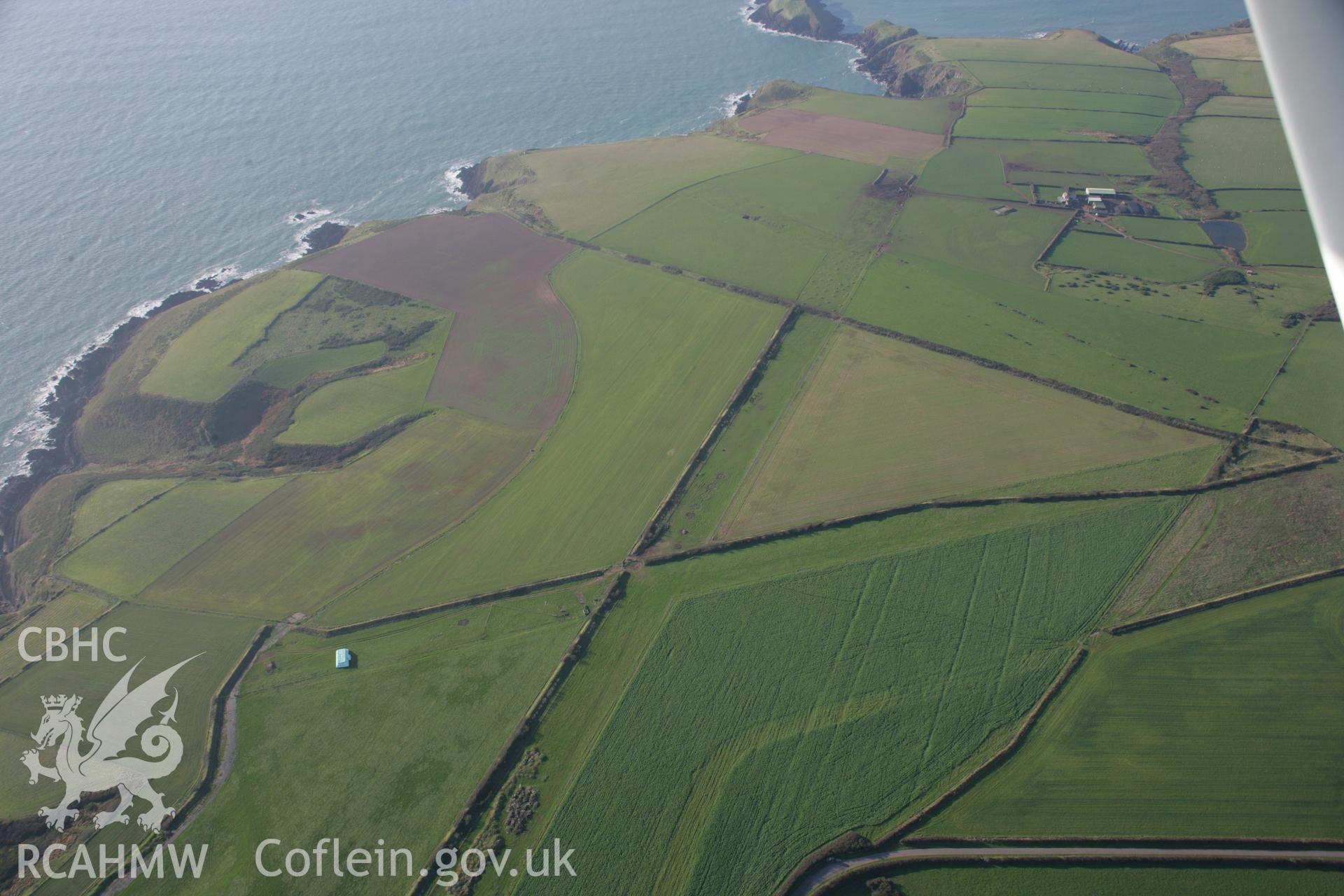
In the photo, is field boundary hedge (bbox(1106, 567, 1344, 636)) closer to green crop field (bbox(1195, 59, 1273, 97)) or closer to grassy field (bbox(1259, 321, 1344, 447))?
grassy field (bbox(1259, 321, 1344, 447))

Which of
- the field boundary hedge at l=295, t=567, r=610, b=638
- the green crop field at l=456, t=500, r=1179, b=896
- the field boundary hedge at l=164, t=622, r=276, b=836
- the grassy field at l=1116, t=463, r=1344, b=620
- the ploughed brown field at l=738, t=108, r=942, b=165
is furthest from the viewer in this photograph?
the ploughed brown field at l=738, t=108, r=942, b=165

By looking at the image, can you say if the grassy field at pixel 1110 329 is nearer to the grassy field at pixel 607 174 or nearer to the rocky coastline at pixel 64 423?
the grassy field at pixel 607 174

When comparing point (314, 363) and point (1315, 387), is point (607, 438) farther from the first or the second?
point (1315, 387)

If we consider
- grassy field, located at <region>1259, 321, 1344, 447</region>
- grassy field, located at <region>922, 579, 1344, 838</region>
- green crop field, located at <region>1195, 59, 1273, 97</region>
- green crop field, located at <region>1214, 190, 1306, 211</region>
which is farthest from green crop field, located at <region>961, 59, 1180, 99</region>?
grassy field, located at <region>922, 579, 1344, 838</region>

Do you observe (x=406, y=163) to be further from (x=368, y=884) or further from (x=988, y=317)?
(x=368, y=884)

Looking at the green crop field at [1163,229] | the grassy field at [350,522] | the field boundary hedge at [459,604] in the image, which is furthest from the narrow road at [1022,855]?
the green crop field at [1163,229]

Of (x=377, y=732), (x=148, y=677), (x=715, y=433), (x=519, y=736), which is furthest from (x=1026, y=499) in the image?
(x=148, y=677)
